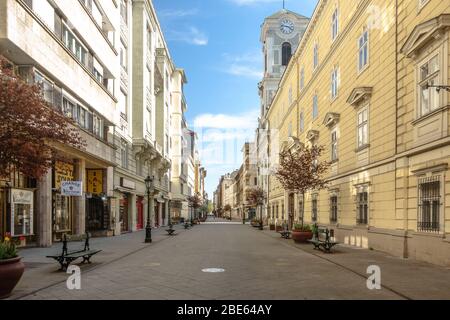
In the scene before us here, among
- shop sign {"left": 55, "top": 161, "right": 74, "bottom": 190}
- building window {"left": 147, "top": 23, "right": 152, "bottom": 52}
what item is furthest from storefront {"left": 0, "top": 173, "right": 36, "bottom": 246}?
building window {"left": 147, "top": 23, "right": 152, "bottom": 52}

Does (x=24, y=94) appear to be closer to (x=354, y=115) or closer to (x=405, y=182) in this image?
(x=405, y=182)

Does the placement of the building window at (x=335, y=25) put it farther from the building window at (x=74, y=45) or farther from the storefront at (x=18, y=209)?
the storefront at (x=18, y=209)

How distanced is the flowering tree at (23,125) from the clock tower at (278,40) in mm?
57765

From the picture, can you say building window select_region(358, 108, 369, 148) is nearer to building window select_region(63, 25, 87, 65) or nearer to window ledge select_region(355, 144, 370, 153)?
window ledge select_region(355, 144, 370, 153)

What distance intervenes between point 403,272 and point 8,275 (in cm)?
979

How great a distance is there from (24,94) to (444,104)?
11.7m

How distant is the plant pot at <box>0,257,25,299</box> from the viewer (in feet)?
28.8

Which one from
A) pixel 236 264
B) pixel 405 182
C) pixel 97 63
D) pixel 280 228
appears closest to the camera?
pixel 236 264

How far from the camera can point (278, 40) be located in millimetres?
67500

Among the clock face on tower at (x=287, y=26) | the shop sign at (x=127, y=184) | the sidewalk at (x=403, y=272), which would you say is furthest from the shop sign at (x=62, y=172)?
the clock face on tower at (x=287, y=26)
